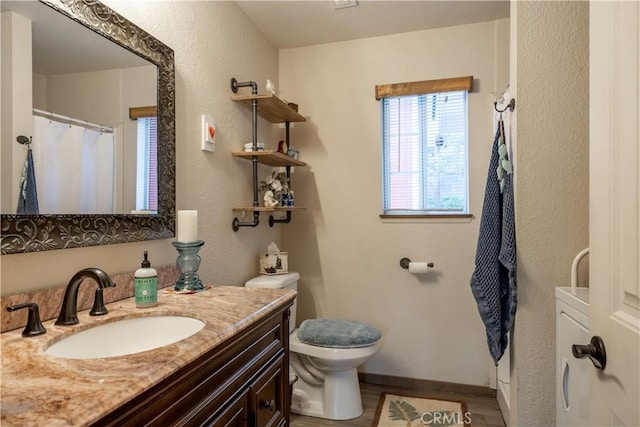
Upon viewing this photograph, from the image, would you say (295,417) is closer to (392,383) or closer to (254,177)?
(392,383)

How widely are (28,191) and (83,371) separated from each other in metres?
0.58

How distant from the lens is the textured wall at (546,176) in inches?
60.0

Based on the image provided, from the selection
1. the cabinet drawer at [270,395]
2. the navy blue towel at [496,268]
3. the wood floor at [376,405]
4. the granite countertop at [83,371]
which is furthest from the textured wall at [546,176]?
the granite countertop at [83,371]

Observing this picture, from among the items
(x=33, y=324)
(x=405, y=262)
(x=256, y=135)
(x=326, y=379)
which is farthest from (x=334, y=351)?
(x=33, y=324)

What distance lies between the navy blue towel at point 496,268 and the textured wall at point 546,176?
0.16 feet

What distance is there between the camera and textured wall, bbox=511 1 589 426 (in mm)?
1523

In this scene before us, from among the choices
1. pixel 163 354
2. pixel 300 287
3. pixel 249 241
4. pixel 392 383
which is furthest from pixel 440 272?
pixel 163 354

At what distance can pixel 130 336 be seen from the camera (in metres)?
1.07

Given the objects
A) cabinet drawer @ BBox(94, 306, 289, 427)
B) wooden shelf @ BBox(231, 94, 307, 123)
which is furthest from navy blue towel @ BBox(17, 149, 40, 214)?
wooden shelf @ BBox(231, 94, 307, 123)

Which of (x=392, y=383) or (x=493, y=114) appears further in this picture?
(x=392, y=383)

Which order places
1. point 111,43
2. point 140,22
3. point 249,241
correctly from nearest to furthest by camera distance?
point 111,43 → point 140,22 → point 249,241

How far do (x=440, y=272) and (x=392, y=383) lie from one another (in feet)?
2.68

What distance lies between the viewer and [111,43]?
4.16ft

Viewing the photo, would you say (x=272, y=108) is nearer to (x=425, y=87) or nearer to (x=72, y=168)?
(x=425, y=87)
